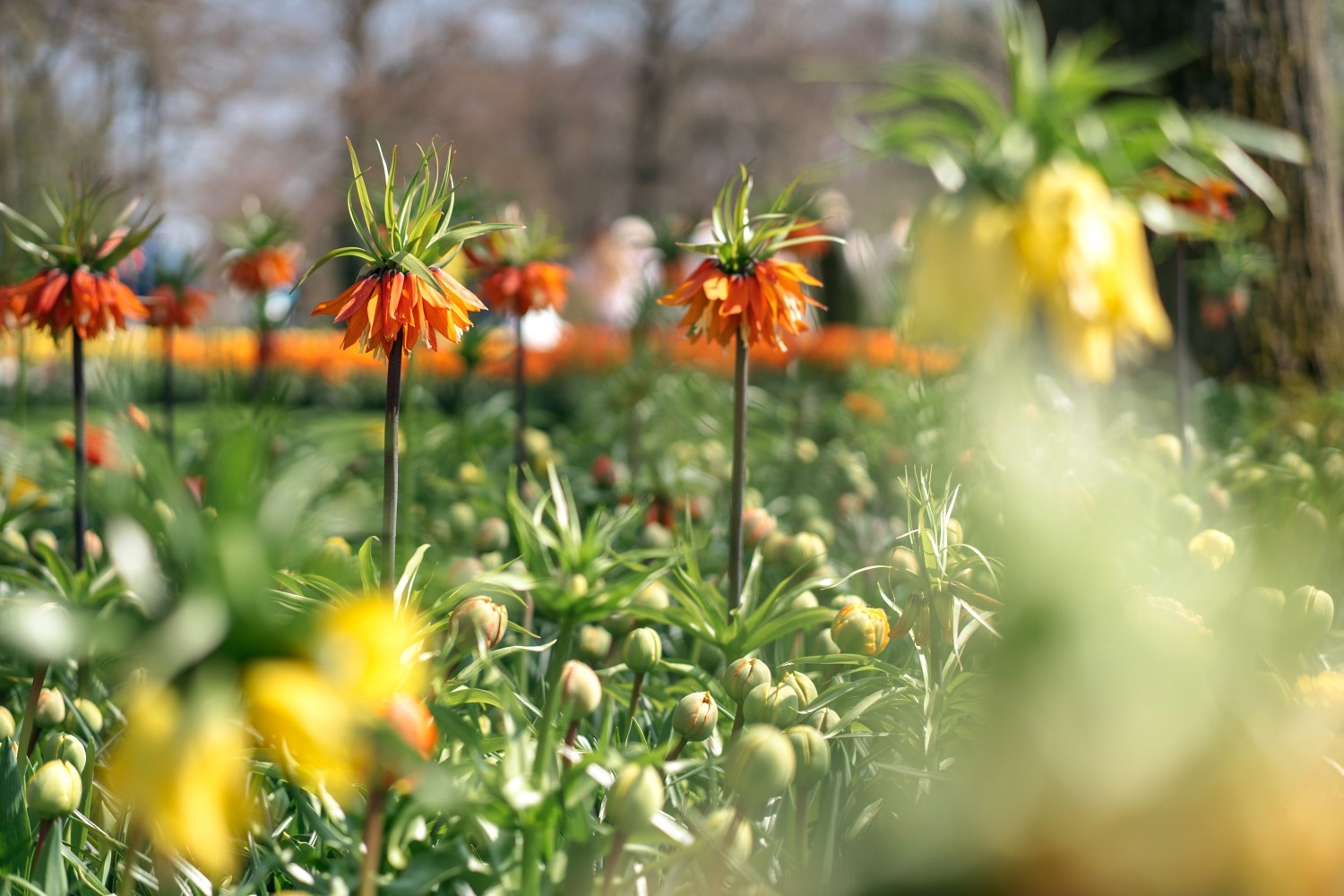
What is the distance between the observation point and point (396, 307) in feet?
3.91

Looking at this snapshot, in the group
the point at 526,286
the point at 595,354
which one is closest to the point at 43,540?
the point at 526,286

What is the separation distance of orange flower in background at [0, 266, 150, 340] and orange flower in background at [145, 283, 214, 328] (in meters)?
1.58

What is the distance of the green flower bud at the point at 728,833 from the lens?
935mm

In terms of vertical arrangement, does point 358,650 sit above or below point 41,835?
above

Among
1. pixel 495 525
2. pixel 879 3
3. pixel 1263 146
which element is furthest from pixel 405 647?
pixel 879 3

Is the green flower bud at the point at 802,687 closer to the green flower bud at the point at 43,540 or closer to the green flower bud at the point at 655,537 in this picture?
the green flower bud at the point at 655,537

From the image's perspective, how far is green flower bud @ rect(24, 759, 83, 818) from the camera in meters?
1.08

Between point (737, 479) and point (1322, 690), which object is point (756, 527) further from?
point (1322, 690)

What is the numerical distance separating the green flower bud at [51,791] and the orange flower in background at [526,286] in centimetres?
171

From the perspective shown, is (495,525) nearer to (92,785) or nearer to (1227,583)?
(92,785)

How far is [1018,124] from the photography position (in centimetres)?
89

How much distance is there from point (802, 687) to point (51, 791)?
2.66ft

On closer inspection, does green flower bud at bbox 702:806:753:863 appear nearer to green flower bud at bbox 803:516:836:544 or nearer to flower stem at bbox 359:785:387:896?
flower stem at bbox 359:785:387:896

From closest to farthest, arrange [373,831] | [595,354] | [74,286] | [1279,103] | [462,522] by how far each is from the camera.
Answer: [373,831] < [74,286] < [462,522] < [1279,103] < [595,354]
